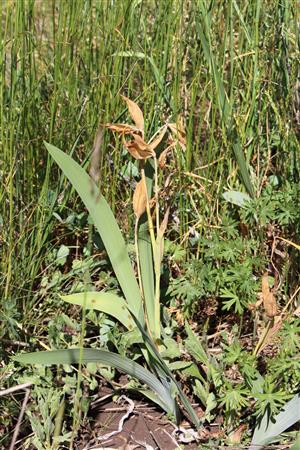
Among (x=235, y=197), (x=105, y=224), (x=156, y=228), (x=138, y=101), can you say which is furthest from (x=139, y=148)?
(x=138, y=101)

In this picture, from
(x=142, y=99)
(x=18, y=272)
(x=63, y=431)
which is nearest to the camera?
(x=63, y=431)

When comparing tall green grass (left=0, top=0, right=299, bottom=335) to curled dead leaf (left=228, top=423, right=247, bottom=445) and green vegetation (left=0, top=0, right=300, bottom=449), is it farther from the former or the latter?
curled dead leaf (left=228, top=423, right=247, bottom=445)

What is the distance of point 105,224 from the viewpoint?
1647mm

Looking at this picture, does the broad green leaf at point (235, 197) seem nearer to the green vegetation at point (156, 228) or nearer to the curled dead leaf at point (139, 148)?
the green vegetation at point (156, 228)

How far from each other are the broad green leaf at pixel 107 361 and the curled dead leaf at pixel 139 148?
405mm

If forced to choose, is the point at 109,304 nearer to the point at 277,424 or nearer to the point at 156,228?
the point at 156,228

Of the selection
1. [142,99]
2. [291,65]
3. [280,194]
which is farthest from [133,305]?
[291,65]

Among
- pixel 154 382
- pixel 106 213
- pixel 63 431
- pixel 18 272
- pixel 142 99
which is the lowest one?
pixel 63 431

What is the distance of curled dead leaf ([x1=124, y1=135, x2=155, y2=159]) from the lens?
59.0 inches

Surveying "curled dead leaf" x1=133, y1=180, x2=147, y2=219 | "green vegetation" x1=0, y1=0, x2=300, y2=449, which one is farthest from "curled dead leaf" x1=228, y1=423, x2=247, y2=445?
"curled dead leaf" x1=133, y1=180, x2=147, y2=219

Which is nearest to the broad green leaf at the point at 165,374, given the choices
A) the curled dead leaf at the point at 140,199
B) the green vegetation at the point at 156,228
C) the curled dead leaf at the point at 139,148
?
the green vegetation at the point at 156,228

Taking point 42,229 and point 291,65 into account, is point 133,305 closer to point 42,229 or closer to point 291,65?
point 42,229

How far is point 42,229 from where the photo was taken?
187 centimetres

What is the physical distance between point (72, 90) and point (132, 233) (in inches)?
17.8
